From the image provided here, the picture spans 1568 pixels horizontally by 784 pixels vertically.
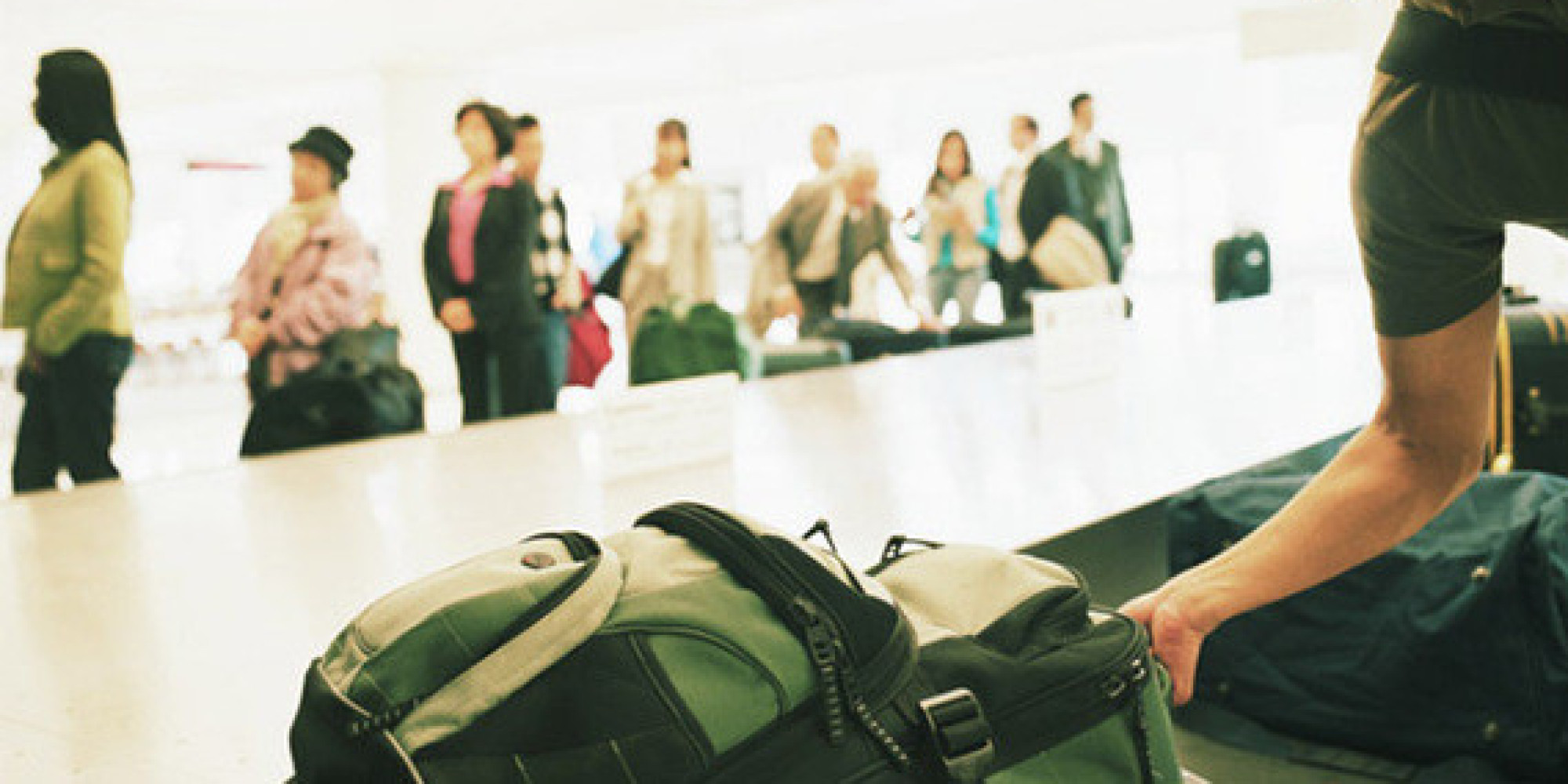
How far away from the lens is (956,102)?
13711mm

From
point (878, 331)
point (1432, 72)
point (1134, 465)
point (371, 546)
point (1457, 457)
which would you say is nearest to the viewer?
point (1432, 72)

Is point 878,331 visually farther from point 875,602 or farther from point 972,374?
point 875,602

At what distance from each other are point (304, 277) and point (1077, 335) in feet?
7.91

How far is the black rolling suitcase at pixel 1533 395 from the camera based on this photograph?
8.32 ft

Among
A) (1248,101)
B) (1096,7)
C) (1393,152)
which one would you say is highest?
(1096,7)

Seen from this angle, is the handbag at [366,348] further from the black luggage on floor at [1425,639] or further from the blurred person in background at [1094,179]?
the blurred person in background at [1094,179]

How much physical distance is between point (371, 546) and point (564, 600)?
898mm

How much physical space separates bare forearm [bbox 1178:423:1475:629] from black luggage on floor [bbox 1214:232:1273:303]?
559 cm

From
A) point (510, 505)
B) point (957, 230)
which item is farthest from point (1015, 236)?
point (510, 505)

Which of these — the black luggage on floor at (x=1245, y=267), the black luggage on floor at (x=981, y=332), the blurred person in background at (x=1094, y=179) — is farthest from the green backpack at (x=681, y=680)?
the black luggage on floor at (x=1245, y=267)

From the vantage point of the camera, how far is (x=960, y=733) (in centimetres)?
90

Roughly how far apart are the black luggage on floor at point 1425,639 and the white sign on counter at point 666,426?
26.8 inches

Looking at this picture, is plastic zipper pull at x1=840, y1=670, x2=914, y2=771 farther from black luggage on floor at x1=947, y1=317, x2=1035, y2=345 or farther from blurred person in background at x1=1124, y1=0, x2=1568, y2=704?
black luggage on floor at x1=947, y1=317, x2=1035, y2=345

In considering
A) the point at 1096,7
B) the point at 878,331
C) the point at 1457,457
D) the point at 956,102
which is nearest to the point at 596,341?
the point at 878,331
